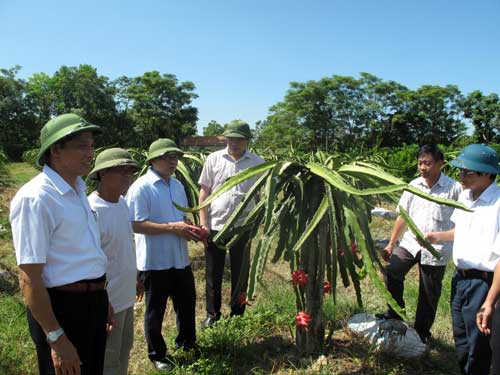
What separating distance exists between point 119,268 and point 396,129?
3941cm

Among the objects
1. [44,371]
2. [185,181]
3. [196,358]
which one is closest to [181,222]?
[196,358]

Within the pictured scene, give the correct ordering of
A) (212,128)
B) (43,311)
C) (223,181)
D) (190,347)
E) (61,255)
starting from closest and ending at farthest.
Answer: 1. (43,311)
2. (61,255)
3. (190,347)
4. (223,181)
5. (212,128)

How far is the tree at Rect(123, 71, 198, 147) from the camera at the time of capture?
131 feet

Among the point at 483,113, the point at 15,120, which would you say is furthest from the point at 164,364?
the point at 15,120

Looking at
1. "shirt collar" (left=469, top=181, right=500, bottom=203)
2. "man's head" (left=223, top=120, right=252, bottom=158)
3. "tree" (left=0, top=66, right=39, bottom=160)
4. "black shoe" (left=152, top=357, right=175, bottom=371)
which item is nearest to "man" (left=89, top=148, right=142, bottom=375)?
"black shoe" (left=152, top=357, right=175, bottom=371)

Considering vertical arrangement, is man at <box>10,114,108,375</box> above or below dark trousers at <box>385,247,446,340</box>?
above

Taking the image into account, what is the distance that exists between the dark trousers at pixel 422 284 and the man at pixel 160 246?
5.49 feet

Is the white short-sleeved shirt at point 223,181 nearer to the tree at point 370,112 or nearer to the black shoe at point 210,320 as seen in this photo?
the black shoe at point 210,320

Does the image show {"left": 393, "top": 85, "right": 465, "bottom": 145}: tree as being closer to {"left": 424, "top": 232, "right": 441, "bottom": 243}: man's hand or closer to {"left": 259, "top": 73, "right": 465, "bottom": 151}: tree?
{"left": 259, "top": 73, "right": 465, "bottom": 151}: tree

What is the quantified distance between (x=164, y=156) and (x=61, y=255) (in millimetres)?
1362

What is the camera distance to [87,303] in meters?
1.84

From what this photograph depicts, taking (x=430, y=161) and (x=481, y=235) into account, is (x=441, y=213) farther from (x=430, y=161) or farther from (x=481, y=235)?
(x=481, y=235)

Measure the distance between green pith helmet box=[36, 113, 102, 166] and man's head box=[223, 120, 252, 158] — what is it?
181 centimetres

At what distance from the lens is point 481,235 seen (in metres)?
2.41
